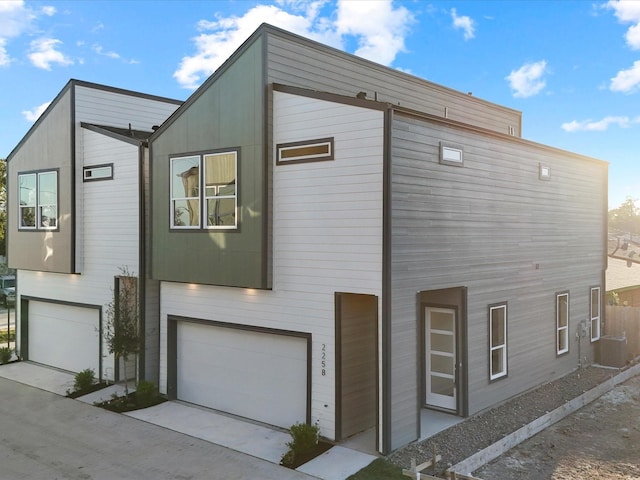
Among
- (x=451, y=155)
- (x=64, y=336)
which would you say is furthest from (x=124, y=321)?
(x=451, y=155)

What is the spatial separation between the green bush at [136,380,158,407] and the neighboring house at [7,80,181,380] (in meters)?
0.93

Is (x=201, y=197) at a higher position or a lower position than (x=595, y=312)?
higher

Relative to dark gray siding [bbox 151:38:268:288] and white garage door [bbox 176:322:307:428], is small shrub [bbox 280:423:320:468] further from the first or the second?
dark gray siding [bbox 151:38:268:288]

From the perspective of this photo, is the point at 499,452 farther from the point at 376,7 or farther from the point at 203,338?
the point at 376,7

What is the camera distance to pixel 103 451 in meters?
9.37

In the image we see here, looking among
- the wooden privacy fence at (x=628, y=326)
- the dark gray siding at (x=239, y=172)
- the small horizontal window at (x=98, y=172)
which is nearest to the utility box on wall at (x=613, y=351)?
the wooden privacy fence at (x=628, y=326)

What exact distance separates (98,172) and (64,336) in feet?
16.6

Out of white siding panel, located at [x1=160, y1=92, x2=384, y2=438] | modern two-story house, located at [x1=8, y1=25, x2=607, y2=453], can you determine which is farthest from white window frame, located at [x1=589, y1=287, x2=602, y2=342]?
white siding panel, located at [x1=160, y1=92, x2=384, y2=438]

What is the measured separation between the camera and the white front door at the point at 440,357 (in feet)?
36.4

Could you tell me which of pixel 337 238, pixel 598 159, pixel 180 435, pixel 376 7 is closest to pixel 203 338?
pixel 180 435

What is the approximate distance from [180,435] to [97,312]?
5851 mm

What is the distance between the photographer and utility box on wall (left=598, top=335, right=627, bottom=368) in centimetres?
1516

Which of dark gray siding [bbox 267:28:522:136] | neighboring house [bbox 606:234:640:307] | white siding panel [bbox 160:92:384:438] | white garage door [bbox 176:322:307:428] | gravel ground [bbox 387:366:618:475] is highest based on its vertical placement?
dark gray siding [bbox 267:28:522:136]

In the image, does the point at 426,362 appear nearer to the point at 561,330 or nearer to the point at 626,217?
the point at 561,330
